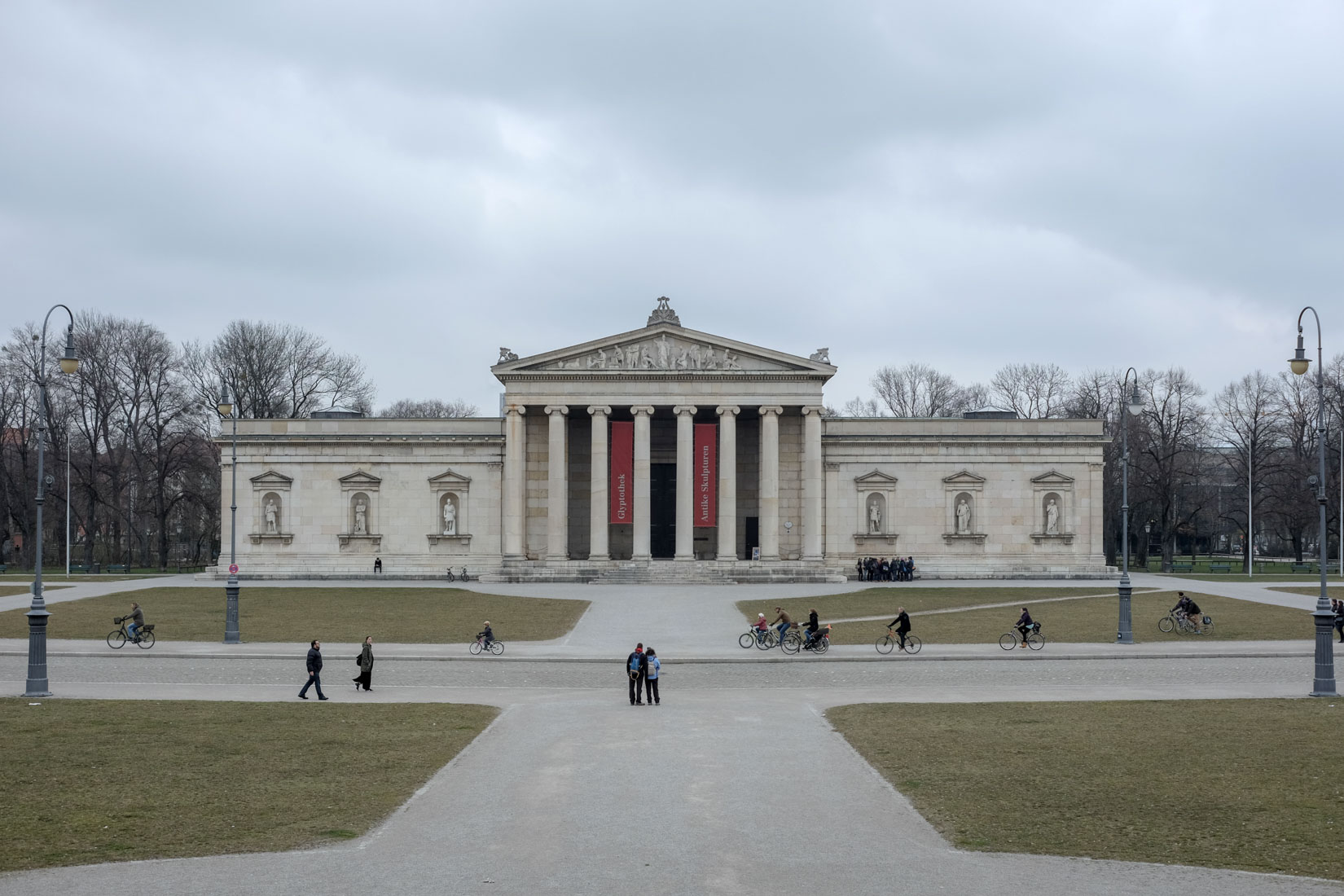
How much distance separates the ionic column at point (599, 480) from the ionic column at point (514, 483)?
4532 millimetres

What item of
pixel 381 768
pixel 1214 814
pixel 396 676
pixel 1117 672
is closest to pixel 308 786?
pixel 381 768

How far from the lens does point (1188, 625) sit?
44906mm

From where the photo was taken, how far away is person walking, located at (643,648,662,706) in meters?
27.3

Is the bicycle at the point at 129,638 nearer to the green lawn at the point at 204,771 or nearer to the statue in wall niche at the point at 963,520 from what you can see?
the green lawn at the point at 204,771

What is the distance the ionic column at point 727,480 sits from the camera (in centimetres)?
7281

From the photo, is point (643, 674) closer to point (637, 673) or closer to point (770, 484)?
point (637, 673)

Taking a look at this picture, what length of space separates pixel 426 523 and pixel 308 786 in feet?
199

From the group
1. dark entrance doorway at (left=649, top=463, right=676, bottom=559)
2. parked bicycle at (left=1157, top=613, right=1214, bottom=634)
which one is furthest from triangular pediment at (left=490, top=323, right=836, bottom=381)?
parked bicycle at (left=1157, top=613, right=1214, bottom=634)

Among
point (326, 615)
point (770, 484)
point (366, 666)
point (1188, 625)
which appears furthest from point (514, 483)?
point (366, 666)

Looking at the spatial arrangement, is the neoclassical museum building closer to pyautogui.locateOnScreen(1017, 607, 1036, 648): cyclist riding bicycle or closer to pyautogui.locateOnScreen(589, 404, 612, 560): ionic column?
pyautogui.locateOnScreen(589, 404, 612, 560): ionic column

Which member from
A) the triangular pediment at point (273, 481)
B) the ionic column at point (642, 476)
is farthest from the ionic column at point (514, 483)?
the triangular pediment at point (273, 481)

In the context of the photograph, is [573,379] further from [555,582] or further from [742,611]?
[742,611]

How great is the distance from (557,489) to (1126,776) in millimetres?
56592

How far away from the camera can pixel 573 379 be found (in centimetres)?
7344
